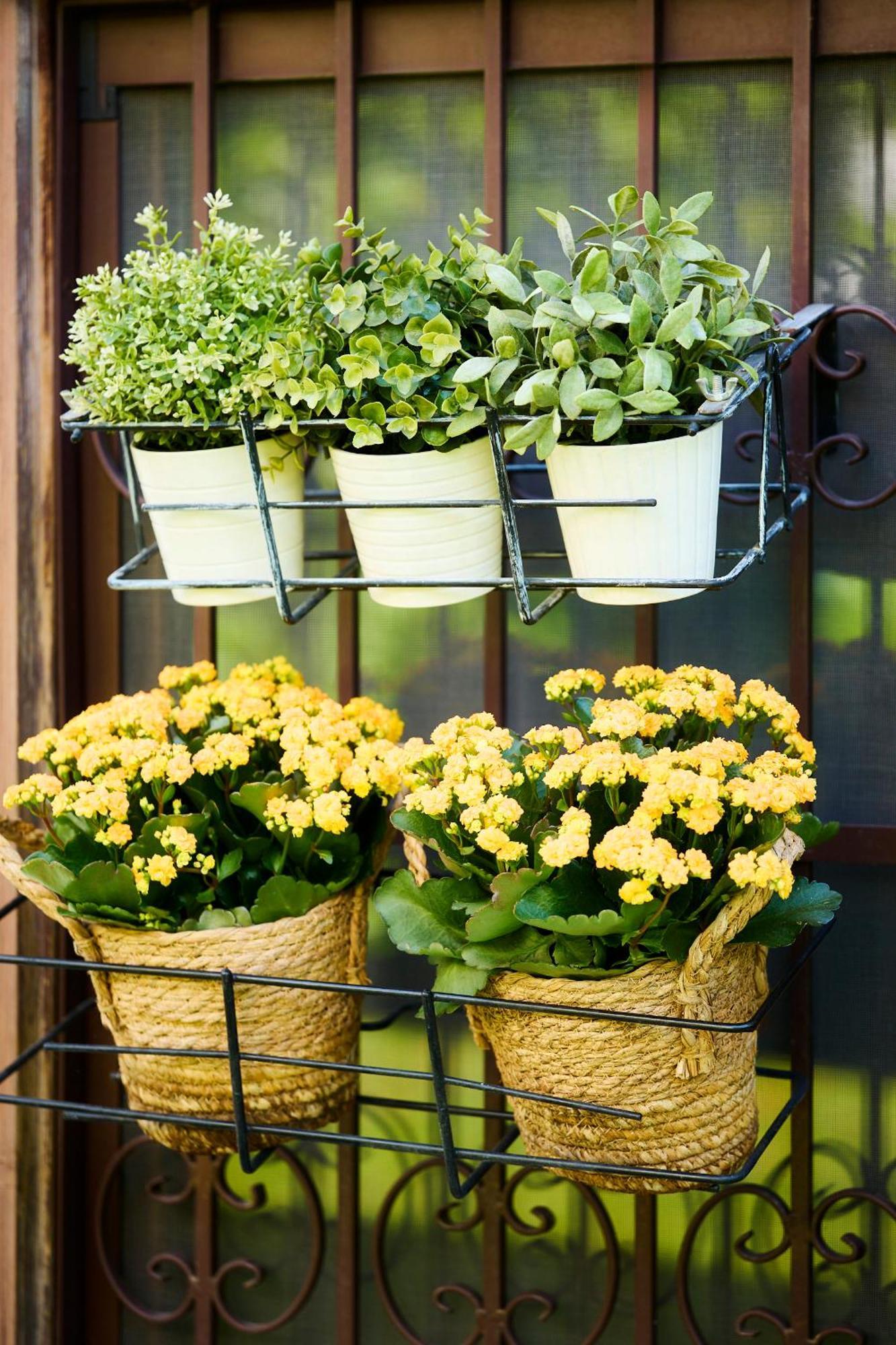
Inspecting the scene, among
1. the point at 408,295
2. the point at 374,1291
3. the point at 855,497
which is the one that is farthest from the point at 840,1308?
the point at 408,295

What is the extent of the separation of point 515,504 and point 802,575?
0.42 meters

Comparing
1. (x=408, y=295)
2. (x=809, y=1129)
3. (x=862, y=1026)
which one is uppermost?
(x=408, y=295)

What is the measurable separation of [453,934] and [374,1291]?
2.14 ft

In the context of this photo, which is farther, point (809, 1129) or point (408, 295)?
point (809, 1129)

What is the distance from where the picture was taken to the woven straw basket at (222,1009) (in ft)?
4.17

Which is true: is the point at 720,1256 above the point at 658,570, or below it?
below

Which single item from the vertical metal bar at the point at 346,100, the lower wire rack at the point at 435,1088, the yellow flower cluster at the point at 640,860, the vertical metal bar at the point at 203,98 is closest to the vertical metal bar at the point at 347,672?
the vertical metal bar at the point at 346,100

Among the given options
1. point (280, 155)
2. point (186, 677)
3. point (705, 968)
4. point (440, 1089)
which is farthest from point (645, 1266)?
point (280, 155)

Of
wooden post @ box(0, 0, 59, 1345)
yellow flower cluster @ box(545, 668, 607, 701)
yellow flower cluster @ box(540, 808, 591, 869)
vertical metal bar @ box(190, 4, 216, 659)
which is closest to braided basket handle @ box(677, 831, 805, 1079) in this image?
yellow flower cluster @ box(540, 808, 591, 869)

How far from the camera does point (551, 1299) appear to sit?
160 centimetres

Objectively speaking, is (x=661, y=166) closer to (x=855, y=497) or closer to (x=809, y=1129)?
(x=855, y=497)

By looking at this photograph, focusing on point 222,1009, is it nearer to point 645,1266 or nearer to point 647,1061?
point 647,1061

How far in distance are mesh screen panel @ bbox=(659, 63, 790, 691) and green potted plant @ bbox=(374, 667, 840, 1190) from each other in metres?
0.29

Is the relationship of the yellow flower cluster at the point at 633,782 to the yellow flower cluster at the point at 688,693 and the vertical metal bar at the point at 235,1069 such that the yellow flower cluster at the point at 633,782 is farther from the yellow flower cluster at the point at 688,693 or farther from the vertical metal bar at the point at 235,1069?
the vertical metal bar at the point at 235,1069
